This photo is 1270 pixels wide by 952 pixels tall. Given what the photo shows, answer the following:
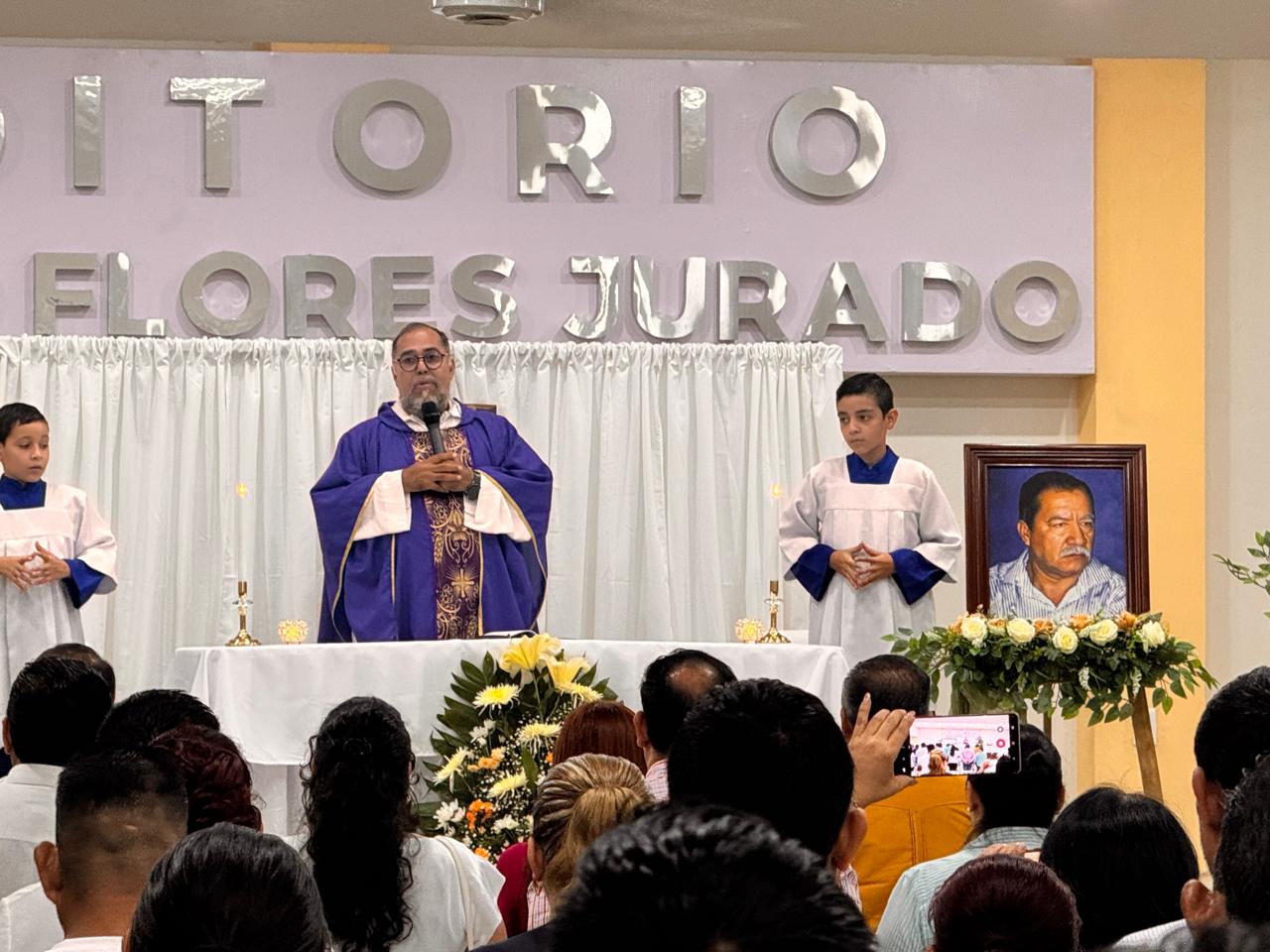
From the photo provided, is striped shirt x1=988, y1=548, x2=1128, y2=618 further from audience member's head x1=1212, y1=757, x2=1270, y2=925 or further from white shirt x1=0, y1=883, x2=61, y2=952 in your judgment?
audience member's head x1=1212, y1=757, x2=1270, y2=925

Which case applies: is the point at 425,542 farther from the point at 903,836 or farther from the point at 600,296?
the point at 903,836

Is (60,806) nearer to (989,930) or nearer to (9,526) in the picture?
(989,930)

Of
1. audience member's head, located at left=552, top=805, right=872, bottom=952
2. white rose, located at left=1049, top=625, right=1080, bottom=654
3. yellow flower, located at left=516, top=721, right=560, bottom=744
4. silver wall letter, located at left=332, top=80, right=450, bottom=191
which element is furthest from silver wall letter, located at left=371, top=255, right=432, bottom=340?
audience member's head, located at left=552, top=805, right=872, bottom=952

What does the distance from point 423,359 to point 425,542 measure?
760mm

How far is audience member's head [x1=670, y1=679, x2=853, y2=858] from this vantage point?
217 centimetres

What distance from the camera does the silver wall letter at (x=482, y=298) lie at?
371 inches

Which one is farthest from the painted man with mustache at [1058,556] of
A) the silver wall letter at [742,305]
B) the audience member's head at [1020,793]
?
the audience member's head at [1020,793]

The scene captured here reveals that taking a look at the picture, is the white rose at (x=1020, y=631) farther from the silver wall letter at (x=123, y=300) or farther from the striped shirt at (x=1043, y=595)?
the silver wall letter at (x=123, y=300)

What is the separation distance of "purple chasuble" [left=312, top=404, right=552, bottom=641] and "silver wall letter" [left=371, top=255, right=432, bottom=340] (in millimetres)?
1469

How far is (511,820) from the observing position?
222 inches

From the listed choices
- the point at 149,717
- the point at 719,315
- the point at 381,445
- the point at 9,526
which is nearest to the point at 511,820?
the point at 149,717

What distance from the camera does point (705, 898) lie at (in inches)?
43.1

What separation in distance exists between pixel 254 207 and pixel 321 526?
2190 millimetres

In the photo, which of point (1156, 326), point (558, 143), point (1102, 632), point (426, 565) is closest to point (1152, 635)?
point (1102, 632)
